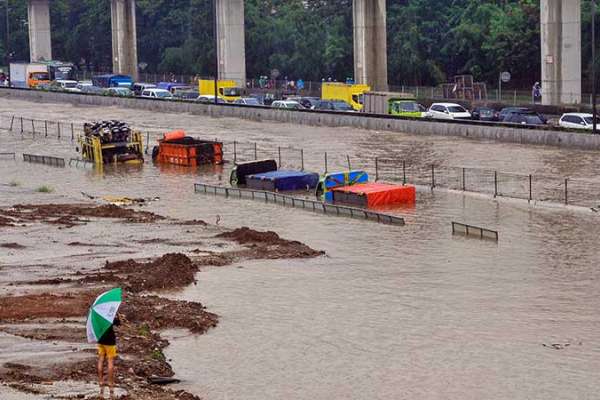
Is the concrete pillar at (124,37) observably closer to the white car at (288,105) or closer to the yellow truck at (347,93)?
the yellow truck at (347,93)

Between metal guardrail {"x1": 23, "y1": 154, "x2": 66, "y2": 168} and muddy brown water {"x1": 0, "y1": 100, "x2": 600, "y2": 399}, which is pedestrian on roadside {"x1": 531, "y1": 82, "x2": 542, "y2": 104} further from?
metal guardrail {"x1": 23, "y1": 154, "x2": 66, "y2": 168}

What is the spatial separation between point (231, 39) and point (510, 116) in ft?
127

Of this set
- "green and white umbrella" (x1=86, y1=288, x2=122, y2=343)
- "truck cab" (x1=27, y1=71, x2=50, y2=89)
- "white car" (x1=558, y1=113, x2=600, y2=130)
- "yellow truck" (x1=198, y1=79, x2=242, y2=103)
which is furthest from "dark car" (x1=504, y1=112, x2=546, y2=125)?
"truck cab" (x1=27, y1=71, x2=50, y2=89)

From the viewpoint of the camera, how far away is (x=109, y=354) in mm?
22141

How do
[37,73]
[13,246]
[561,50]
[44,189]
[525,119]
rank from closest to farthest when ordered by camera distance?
[13,246] < [44,189] < [525,119] < [561,50] < [37,73]

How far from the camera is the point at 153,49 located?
5049 inches

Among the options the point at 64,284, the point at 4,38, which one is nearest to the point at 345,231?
the point at 64,284

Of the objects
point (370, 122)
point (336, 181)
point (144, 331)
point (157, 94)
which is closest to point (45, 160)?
point (370, 122)

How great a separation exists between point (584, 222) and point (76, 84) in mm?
72676

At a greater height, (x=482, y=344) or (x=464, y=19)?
(x=464, y=19)

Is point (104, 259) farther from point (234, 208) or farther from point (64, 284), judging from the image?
point (234, 208)

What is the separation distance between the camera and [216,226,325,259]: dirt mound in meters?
36.8

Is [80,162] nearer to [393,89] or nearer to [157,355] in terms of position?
[393,89]

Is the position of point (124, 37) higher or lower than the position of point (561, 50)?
higher
